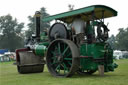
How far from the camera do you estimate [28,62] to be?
10.5 m

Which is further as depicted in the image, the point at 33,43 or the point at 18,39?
the point at 18,39

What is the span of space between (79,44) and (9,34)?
53957 millimetres

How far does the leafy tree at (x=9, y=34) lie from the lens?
59.6m

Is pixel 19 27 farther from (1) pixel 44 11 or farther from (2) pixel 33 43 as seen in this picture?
(2) pixel 33 43

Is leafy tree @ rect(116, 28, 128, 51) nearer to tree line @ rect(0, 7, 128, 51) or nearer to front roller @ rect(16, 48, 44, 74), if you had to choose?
tree line @ rect(0, 7, 128, 51)

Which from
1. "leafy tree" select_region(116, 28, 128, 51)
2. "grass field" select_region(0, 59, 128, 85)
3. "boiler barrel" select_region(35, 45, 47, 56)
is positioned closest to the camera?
"grass field" select_region(0, 59, 128, 85)

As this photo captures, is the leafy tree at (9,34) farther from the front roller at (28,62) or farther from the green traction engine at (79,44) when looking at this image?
the green traction engine at (79,44)

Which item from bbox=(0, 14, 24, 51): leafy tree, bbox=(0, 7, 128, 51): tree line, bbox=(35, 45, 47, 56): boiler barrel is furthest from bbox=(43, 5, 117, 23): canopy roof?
bbox=(0, 14, 24, 51): leafy tree

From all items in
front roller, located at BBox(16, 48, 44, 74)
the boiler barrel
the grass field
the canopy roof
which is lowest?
the grass field

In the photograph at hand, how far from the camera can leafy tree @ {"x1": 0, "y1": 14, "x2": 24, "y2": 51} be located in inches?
2347

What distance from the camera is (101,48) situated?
8.10 metres

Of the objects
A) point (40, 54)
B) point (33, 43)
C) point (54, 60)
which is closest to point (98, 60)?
point (54, 60)

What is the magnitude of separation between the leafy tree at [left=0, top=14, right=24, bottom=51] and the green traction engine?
5158 centimetres

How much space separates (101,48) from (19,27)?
2297 inches
